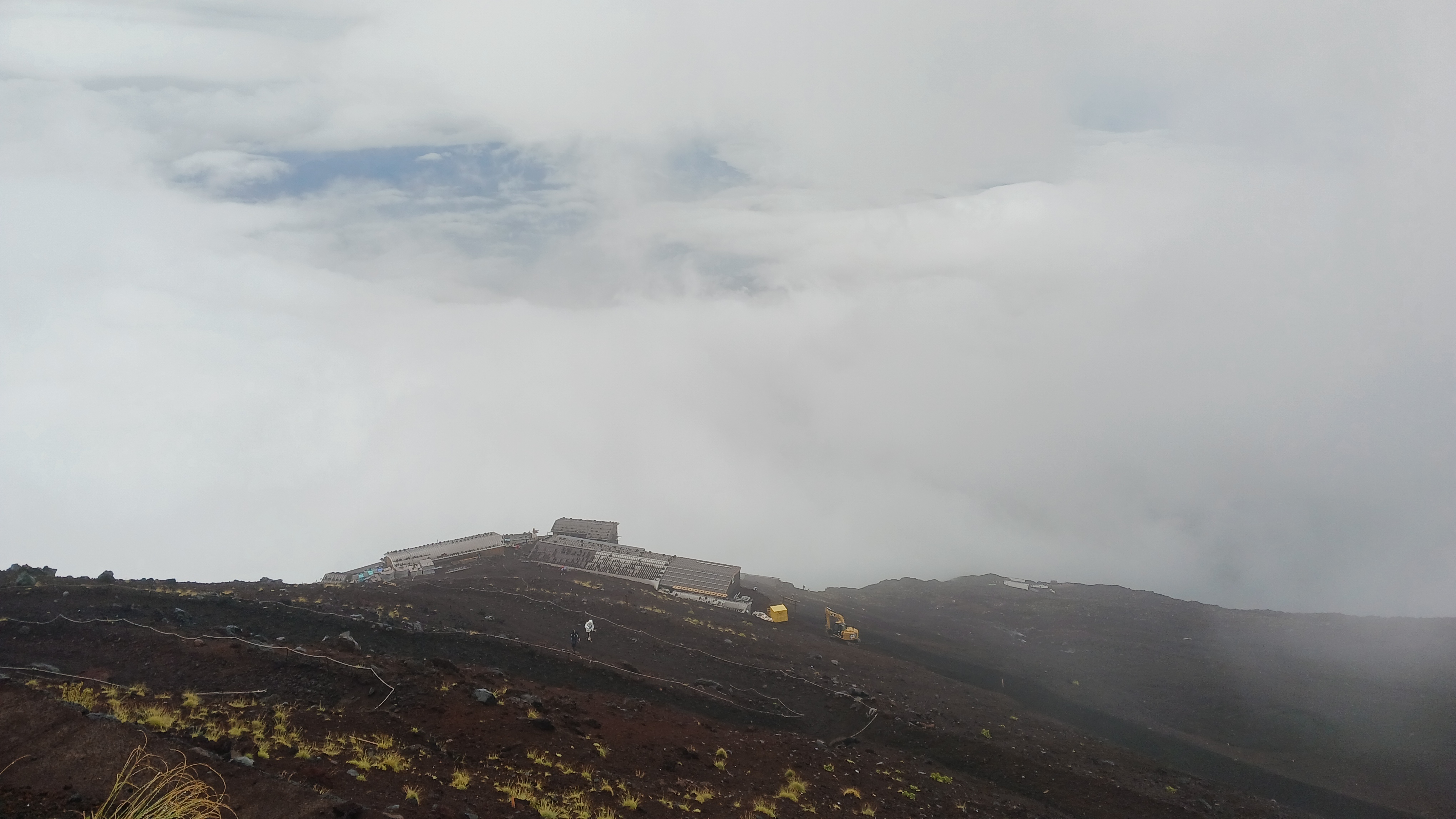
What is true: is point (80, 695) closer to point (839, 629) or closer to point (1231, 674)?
point (839, 629)

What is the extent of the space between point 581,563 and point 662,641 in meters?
28.7

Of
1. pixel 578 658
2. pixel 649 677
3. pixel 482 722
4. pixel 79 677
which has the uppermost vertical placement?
pixel 79 677

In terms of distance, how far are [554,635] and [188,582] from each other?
20.3m

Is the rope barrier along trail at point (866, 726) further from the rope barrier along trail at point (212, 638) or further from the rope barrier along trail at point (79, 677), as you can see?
the rope barrier along trail at point (79, 677)

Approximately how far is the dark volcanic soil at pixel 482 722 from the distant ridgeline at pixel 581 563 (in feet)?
62.7

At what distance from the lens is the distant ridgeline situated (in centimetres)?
6431

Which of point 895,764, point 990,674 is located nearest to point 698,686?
point 895,764

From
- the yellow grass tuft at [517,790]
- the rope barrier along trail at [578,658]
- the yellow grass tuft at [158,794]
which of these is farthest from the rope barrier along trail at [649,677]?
the yellow grass tuft at [158,794]

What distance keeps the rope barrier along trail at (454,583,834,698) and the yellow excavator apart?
17.5m

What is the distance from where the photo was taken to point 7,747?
13.9m

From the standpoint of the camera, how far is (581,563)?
7088cm

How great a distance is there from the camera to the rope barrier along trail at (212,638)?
24.3 metres

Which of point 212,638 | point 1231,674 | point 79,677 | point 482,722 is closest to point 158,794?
point 482,722

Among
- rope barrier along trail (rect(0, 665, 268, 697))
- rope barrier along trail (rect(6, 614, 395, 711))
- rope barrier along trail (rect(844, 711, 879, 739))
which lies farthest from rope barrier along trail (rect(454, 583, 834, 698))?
rope barrier along trail (rect(0, 665, 268, 697))
